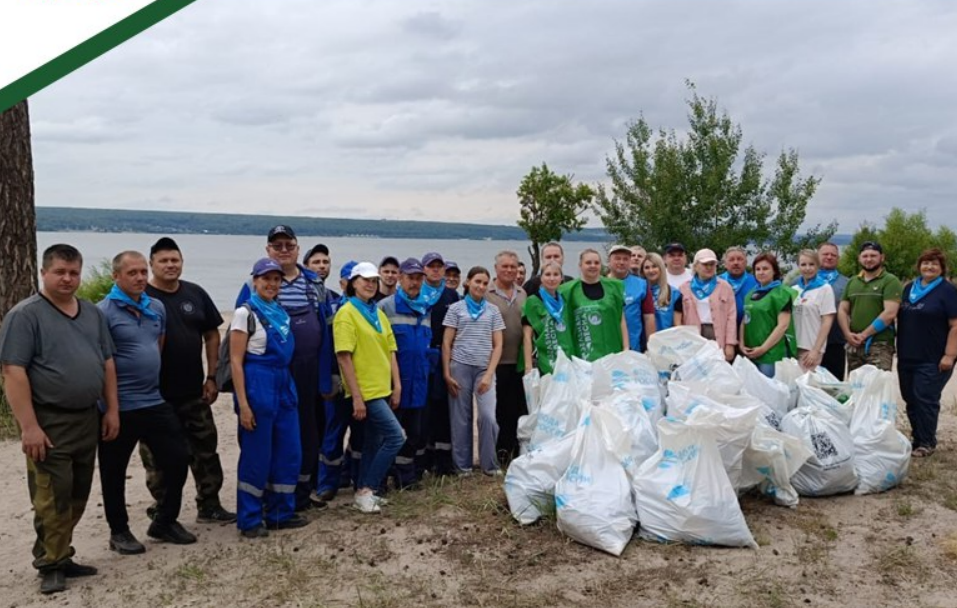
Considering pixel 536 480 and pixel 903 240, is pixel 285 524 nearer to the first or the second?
pixel 536 480

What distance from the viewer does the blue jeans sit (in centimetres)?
534

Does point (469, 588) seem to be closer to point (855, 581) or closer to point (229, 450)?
point (855, 581)

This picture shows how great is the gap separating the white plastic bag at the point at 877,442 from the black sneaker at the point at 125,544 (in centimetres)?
459

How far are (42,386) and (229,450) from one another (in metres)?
3.51

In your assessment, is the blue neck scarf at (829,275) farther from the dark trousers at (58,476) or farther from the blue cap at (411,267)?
the dark trousers at (58,476)

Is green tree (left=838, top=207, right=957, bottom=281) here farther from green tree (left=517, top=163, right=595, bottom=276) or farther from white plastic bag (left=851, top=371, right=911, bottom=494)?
white plastic bag (left=851, top=371, right=911, bottom=494)

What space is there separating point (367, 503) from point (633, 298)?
2710 millimetres

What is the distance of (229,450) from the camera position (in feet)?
24.6

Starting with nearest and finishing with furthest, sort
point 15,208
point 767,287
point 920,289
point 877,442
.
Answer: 1. point 877,442
2. point 767,287
3. point 920,289
4. point 15,208

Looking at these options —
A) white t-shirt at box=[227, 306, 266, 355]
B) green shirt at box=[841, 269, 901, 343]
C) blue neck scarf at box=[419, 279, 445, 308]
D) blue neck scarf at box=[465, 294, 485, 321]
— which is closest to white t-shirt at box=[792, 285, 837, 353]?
green shirt at box=[841, 269, 901, 343]

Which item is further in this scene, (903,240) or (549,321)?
(903,240)

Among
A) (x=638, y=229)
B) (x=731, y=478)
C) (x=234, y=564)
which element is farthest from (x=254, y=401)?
(x=638, y=229)

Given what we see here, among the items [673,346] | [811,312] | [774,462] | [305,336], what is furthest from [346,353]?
[811,312]

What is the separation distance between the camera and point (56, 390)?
414cm
